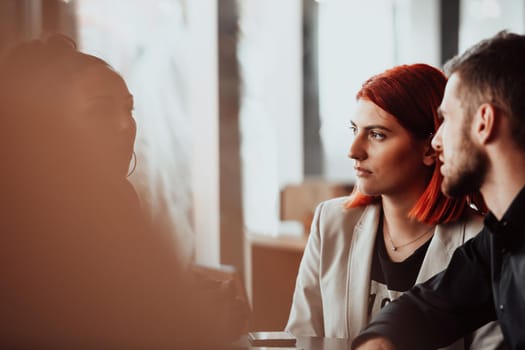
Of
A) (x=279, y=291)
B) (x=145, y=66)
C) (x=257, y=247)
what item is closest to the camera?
(x=145, y=66)

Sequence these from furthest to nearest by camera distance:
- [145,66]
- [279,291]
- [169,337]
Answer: [279,291]
[145,66]
[169,337]

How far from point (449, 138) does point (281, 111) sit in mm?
2300

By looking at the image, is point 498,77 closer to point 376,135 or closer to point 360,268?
point 376,135

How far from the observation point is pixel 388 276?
980 mm

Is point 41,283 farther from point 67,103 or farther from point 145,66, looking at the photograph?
point 145,66

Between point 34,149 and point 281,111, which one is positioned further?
point 281,111

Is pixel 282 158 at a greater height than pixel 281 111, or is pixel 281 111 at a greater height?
pixel 281 111

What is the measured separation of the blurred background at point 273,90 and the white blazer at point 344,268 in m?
0.94

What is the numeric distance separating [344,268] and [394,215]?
113mm

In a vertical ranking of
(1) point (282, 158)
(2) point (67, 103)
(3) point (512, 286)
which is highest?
(2) point (67, 103)

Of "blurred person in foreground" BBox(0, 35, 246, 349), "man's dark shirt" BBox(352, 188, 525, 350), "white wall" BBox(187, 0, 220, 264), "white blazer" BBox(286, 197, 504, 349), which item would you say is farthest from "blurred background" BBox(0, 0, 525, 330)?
"blurred person in foreground" BBox(0, 35, 246, 349)

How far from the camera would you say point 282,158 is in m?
3.09

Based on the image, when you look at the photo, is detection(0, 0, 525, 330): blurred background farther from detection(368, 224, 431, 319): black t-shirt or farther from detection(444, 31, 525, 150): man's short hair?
detection(444, 31, 525, 150): man's short hair

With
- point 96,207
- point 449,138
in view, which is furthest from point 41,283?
point 449,138
